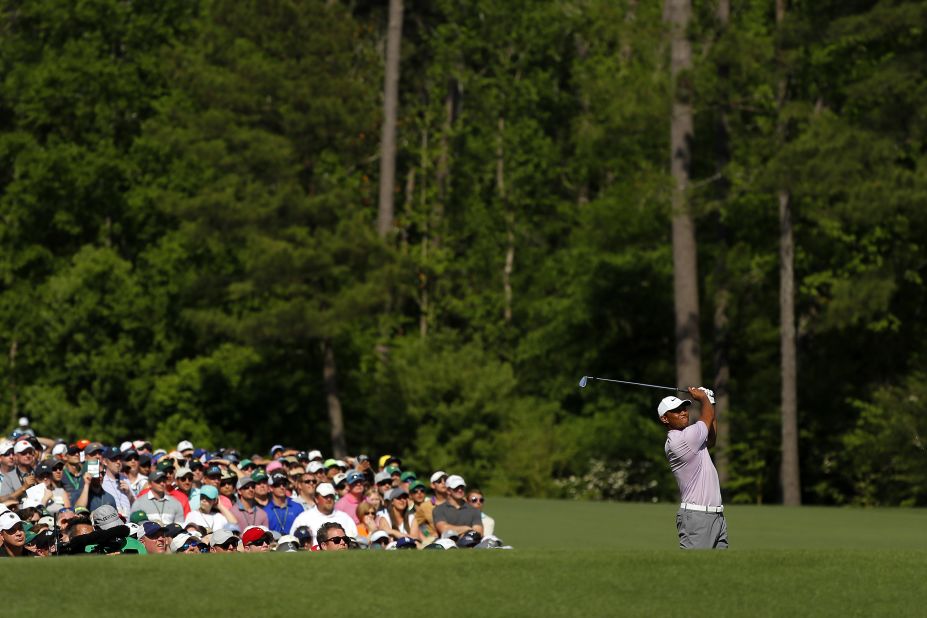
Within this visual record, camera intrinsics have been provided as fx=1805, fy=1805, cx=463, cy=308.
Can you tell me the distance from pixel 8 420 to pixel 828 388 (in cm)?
1991

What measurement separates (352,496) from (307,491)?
824 mm

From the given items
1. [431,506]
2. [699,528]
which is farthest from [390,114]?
[699,528]

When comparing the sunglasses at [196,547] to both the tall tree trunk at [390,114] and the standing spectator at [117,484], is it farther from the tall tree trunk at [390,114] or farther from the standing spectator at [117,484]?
the tall tree trunk at [390,114]

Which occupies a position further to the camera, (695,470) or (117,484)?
(117,484)

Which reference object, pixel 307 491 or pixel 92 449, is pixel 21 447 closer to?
pixel 92 449

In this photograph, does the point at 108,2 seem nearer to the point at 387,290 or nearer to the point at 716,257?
the point at 387,290

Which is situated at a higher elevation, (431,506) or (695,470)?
(695,470)

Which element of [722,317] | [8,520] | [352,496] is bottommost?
[8,520]

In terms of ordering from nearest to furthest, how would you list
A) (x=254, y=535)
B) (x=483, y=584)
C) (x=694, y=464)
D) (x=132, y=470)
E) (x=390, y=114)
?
(x=483, y=584) → (x=694, y=464) → (x=254, y=535) → (x=132, y=470) → (x=390, y=114)

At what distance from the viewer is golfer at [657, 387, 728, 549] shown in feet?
41.8

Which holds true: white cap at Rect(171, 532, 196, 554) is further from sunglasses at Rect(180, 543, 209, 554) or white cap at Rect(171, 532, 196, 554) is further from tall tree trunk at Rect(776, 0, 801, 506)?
tall tree trunk at Rect(776, 0, 801, 506)

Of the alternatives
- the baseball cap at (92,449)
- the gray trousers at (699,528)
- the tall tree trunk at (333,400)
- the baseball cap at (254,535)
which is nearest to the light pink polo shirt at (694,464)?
the gray trousers at (699,528)

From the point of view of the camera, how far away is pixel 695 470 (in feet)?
42.1

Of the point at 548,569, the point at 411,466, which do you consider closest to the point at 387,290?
the point at 411,466
